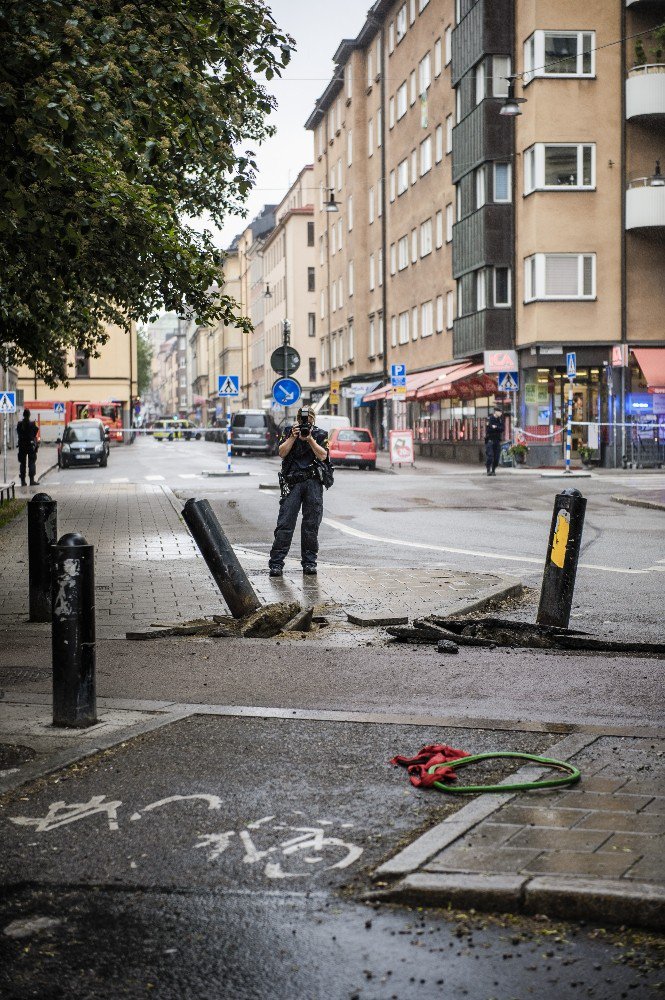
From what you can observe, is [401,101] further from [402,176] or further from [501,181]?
[501,181]

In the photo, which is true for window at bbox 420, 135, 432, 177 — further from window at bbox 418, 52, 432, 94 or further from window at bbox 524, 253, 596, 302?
window at bbox 524, 253, 596, 302

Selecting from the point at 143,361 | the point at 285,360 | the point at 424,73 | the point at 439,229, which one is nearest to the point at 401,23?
the point at 424,73

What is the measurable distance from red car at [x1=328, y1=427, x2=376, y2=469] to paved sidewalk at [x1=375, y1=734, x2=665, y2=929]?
36148 mm

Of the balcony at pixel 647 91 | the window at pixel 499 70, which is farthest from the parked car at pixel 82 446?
the balcony at pixel 647 91

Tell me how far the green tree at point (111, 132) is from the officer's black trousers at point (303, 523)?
303 cm

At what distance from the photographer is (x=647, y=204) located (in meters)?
40.6

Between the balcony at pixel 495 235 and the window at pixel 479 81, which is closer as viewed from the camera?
the balcony at pixel 495 235

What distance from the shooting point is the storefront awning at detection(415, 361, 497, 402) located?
4506 cm

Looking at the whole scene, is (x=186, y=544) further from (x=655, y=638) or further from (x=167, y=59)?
(x=655, y=638)

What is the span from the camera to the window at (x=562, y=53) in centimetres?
4122

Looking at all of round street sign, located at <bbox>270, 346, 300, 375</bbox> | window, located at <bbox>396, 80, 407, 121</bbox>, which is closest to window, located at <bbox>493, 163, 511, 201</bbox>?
window, located at <bbox>396, 80, 407, 121</bbox>

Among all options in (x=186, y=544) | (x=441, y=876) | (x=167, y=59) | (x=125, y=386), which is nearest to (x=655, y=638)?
(x=441, y=876)

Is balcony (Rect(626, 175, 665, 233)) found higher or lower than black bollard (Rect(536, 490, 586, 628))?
higher

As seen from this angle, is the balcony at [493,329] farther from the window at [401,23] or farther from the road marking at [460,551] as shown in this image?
the road marking at [460,551]
